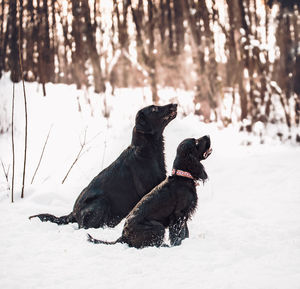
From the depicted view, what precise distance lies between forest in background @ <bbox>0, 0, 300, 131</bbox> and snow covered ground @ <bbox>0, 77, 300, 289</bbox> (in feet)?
3.45

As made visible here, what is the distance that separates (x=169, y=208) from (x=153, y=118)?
4.00 feet

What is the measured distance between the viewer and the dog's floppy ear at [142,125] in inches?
177

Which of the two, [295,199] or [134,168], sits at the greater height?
[134,168]

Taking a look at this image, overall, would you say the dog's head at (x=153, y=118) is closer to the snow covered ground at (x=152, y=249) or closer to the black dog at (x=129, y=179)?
the black dog at (x=129, y=179)

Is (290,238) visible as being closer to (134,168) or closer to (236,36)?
(134,168)

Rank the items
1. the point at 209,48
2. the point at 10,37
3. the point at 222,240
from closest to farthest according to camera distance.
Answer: the point at 222,240
the point at 209,48
the point at 10,37

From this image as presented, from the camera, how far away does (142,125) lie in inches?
177

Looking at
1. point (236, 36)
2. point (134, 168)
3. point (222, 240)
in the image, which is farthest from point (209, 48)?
point (222, 240)

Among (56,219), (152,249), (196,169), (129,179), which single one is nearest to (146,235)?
(152,249)

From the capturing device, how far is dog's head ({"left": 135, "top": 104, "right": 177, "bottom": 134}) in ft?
14.8

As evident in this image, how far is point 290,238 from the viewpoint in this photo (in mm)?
3920

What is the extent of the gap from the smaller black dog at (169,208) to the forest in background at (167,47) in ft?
18.1

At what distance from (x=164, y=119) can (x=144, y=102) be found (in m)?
5.74

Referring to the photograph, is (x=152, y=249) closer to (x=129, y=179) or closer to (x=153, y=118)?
(x=129, y=179)
